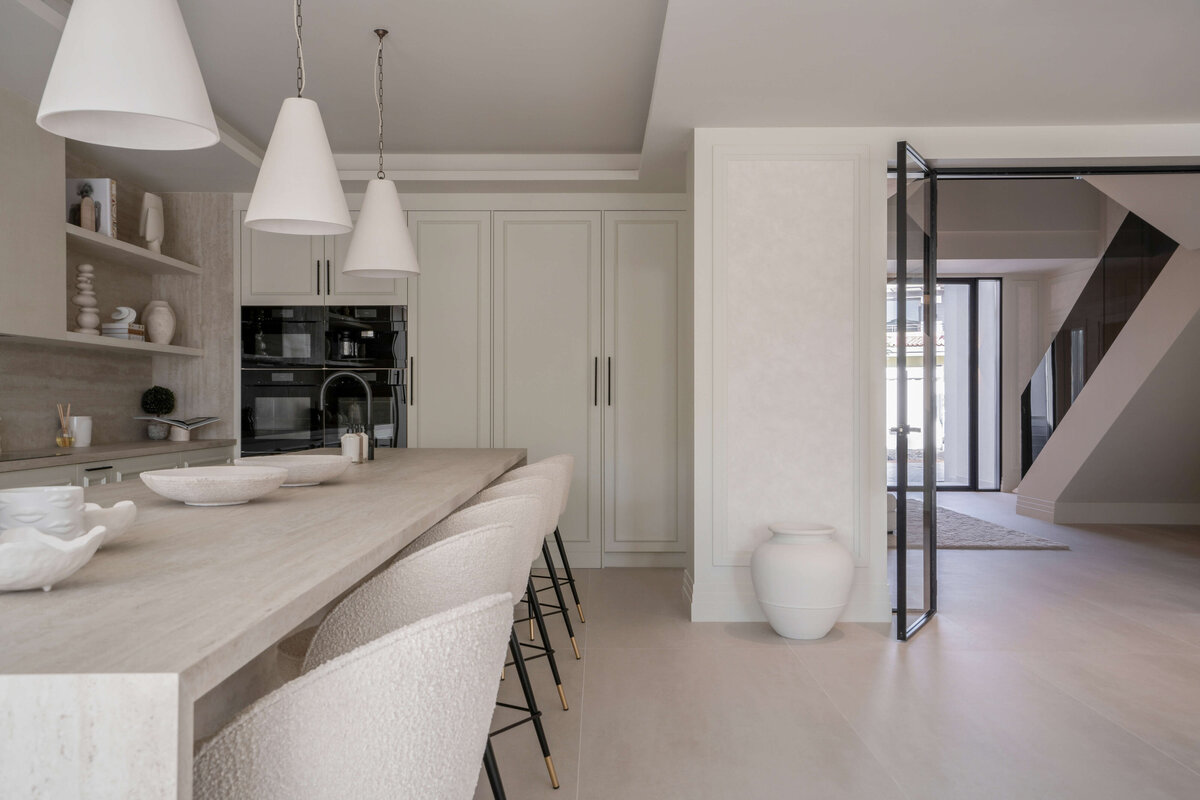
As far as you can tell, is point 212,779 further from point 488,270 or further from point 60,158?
point 488,270

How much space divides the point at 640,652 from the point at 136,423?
334cm

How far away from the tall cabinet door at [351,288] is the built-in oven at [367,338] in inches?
1.9

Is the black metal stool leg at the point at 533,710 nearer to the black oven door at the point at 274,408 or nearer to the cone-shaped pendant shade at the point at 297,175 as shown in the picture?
the cone-shaped pendant shade at the point at 297,175

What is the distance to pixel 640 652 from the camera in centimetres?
326

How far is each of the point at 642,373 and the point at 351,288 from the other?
6.19 ft

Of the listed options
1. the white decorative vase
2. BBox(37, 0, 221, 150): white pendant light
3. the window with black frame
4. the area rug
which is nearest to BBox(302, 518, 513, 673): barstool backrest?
BBox(37, 0, 221, 150): white pendant light

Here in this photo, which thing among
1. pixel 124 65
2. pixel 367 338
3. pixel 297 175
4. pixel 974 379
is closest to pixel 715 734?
pixel 297 175

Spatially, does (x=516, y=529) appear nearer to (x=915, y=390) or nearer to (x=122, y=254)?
(x=915, y=390)

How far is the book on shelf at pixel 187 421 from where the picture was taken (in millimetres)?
4531

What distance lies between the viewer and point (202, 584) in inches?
41.6

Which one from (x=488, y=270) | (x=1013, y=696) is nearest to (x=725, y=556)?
(x=1013, y=696)

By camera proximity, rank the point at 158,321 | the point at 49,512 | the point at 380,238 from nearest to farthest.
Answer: the point at 49,512, the point at 380,238, the point at 158,321

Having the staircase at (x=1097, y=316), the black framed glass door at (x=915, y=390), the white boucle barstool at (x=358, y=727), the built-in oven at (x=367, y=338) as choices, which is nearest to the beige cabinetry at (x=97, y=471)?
the built-in oven at (x=367, y=338)

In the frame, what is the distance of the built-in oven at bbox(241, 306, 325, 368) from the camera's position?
4906mm
